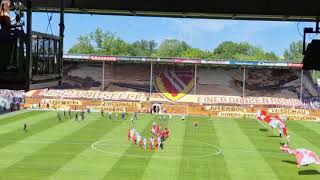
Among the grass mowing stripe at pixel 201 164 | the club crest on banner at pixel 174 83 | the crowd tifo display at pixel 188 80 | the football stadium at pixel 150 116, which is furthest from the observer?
the crowd tifo display at pixel 188 80

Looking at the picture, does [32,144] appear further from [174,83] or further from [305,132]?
[174,83]

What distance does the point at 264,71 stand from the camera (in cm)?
7375

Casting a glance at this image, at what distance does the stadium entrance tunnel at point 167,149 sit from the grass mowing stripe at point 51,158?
1.48 m

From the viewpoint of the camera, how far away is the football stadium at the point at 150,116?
14188 millimetres

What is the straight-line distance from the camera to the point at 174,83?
7088 centimetres

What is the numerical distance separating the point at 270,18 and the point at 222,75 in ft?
190

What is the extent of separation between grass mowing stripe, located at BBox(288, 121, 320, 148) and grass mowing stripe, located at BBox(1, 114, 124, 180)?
16769 mm

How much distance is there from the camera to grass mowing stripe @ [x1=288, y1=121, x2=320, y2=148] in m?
43.4

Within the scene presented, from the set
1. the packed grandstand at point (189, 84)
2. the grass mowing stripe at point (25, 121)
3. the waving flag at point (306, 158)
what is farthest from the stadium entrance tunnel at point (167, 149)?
the packed grandstand at point (189, 84)

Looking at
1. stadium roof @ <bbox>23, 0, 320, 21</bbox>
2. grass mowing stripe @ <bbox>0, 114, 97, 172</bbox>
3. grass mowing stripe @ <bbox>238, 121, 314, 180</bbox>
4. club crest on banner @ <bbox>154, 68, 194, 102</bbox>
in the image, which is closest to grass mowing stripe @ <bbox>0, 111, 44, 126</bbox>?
grass mowing stripe @ <bbox>0, 114, 97, 172</bbox>

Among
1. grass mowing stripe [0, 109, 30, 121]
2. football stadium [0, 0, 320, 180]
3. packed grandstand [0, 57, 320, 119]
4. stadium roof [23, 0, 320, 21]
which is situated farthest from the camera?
packed grandstand [0, 57, 320, 119]

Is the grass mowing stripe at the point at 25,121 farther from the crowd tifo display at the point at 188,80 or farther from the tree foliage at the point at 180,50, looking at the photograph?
the tree foliage at the point at 180,50

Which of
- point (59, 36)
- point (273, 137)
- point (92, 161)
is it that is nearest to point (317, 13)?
point (59, 36)

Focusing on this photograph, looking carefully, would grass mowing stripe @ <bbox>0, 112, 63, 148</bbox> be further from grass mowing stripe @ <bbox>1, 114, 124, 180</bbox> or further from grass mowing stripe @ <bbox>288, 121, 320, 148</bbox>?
grass mowing stripe @ <bbox>288, 121, 320, 148</bbox>
